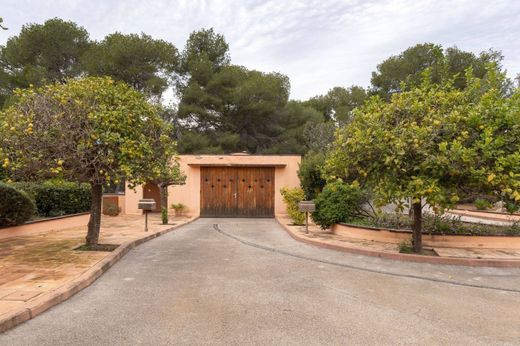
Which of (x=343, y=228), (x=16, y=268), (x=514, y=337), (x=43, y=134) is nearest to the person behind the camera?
(x=514, y=337)

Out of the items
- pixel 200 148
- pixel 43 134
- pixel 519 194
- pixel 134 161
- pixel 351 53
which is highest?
pixel 351 53

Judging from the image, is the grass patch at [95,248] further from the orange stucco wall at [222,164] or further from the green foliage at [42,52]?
the green foliage at [42,52]

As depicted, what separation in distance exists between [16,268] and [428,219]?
378 inches

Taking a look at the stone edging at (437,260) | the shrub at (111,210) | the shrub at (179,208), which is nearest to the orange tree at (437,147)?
the stone edging at (437,260)

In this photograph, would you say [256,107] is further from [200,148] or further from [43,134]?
[43,134]

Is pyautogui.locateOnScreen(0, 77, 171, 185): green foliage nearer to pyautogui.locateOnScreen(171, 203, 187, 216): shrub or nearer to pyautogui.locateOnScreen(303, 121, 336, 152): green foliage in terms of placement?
pyautogui.locateOnScreen(171, 203, 187, 216): shrub

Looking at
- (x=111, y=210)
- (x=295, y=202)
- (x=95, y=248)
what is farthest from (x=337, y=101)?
(x=95, y=248)

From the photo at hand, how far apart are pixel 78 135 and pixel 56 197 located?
7.19 metres

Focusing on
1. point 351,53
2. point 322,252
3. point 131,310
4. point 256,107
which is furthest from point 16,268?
point 256,107

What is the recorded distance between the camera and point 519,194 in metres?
6.56

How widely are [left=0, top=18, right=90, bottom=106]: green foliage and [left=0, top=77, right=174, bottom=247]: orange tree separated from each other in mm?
24036

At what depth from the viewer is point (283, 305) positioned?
4.66m

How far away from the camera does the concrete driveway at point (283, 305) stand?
368 cm

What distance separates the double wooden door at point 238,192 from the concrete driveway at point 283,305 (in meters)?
12.1
